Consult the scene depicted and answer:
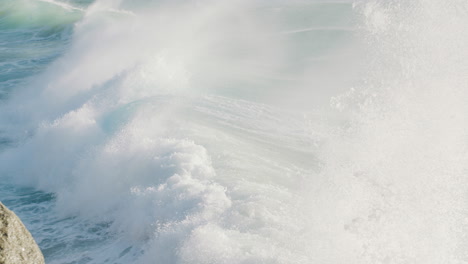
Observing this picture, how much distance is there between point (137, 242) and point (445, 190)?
454 cm

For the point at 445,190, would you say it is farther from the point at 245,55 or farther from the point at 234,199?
the point at 245,55

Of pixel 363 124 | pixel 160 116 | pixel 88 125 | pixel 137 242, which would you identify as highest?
pixel 363 124

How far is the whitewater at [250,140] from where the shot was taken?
6.39m

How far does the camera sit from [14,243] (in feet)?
11.1

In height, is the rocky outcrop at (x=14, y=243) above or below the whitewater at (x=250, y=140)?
below

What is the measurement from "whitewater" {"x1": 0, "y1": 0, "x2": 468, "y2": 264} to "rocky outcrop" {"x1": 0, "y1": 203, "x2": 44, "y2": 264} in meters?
2.39

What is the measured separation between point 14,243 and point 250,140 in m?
6.31

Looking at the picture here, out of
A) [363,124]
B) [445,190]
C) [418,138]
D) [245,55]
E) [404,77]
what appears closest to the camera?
[445,190]

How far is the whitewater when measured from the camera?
21.0 ft

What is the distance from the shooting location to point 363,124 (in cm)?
1008

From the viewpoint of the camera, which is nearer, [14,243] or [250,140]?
[14,243]

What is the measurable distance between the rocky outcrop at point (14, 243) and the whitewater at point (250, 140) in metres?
2.39

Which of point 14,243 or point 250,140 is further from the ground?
point 250,140

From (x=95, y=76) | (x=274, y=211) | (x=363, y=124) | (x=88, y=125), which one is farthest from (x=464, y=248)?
(x=95, y=76)
